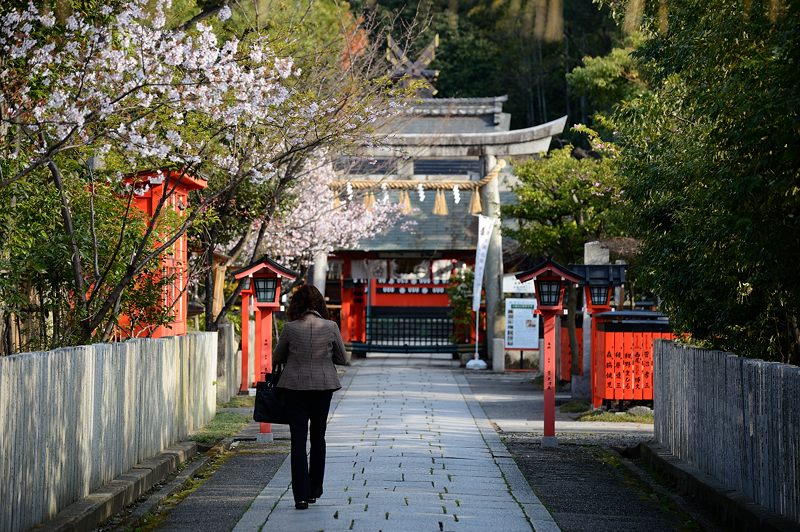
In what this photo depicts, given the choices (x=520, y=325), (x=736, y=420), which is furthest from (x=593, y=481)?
(x=520, y=325)

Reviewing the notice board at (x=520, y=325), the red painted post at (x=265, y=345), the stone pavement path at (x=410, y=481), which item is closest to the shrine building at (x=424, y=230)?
the notice board at (x=520, y=325)

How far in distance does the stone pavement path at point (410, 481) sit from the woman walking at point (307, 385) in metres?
0.26

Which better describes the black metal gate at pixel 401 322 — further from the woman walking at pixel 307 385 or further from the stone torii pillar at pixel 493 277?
the woman walking at pixel 307 385

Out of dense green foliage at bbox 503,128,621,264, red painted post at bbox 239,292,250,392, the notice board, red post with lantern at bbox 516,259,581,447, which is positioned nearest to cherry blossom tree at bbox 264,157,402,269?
red painted post at bbox 239,292,250,392

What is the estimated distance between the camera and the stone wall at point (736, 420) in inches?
295

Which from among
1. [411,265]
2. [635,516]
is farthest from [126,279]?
[411,265]

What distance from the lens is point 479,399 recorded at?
70.1ft

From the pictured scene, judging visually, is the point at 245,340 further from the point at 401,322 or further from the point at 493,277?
the point at 401,322

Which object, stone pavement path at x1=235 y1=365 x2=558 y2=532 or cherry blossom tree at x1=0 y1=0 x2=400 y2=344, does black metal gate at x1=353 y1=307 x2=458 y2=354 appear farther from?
cherry blossom tree at x1=0 y1=0 x2=400 y2=344

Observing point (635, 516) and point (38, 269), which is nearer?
point (635, 516)

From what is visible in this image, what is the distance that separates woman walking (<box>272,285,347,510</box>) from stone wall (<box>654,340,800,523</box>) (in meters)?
3.08

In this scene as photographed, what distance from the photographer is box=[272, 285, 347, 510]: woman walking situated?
9031mm

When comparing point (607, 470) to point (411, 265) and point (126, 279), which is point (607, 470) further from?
point (411, 265)

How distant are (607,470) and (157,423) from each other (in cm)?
468
